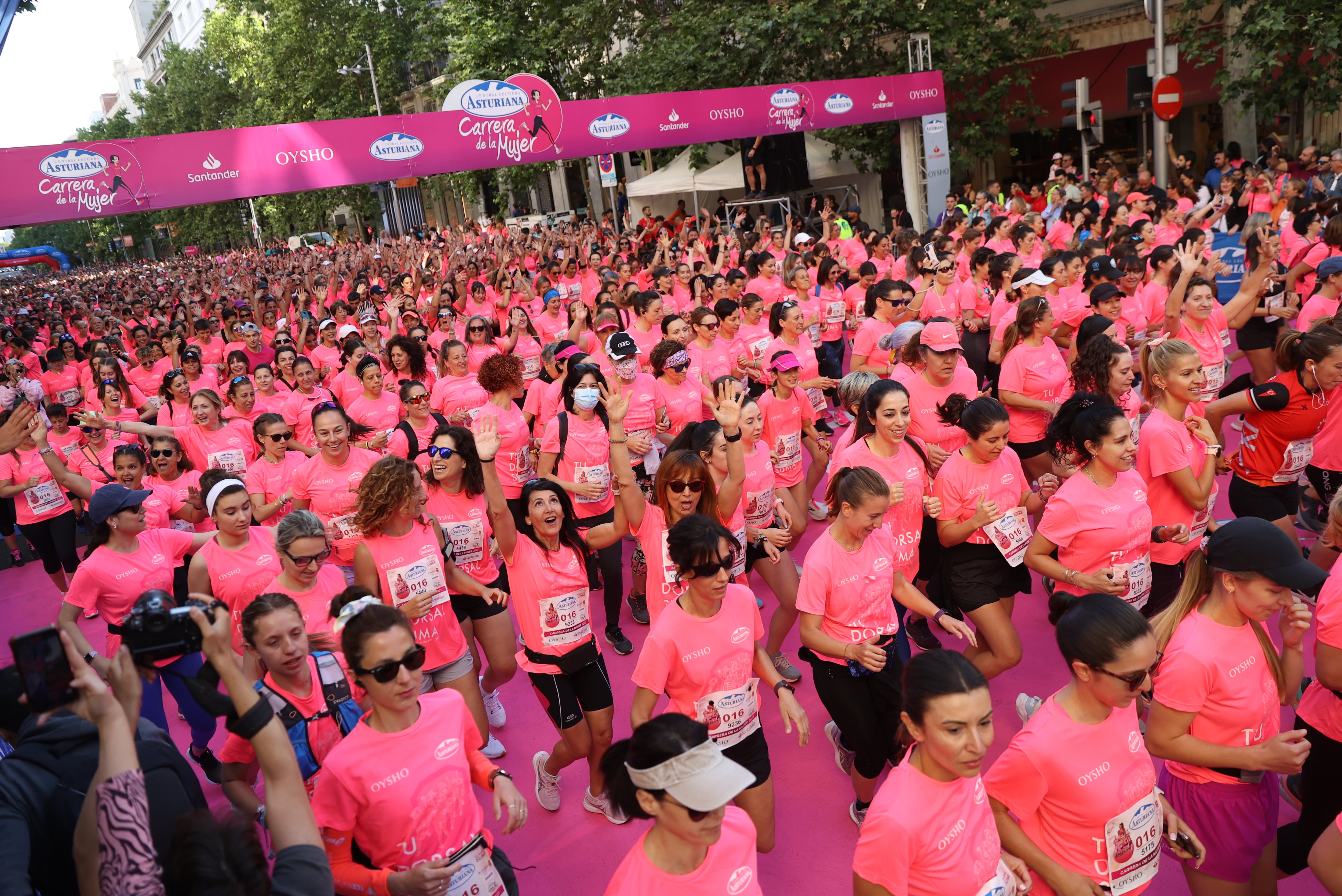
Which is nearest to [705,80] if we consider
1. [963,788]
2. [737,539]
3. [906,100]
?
[906,100]

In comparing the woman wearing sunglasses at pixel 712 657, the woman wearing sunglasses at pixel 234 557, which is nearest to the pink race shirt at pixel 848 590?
the woman wearing sunglasses at pixel 712 657

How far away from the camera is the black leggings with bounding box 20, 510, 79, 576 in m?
7.12

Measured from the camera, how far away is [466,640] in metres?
4.45

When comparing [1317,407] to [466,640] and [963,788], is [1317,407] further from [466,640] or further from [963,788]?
[466,640]

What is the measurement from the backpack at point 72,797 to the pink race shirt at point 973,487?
334cm

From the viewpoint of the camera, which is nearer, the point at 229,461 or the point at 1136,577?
the point at 1136,577

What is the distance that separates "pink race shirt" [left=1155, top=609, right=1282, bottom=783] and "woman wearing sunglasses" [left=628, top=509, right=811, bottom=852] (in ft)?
3.85

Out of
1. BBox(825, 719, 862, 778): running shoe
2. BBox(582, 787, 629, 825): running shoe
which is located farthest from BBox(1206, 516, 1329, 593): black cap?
BBox(582, 787, 629, 825): running shoe

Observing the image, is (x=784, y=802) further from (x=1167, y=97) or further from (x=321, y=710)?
(x=1167, y=97)

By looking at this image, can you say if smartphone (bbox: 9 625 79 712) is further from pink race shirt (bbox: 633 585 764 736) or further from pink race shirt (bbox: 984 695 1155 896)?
pink race shirt (bbox: 984 695 1155 896)

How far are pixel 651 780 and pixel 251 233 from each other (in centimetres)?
6424

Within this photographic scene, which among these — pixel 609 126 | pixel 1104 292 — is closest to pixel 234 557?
pixel 1104 292

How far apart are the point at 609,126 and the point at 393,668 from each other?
14.9 m

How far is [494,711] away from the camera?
16.8 feet
